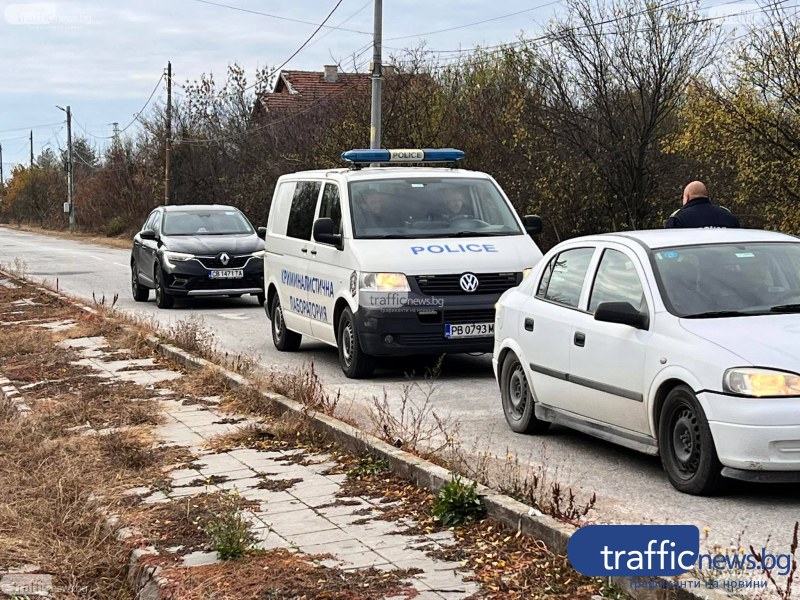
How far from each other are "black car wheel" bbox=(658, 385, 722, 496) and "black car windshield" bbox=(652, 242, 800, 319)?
59cm

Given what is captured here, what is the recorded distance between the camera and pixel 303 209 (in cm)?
1320

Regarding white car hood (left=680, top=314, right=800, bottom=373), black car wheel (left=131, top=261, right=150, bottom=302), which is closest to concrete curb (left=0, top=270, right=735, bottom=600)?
white car hood (left=680, top=314, right=800, bottom=373)

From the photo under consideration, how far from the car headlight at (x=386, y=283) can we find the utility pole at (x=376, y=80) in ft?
51.7

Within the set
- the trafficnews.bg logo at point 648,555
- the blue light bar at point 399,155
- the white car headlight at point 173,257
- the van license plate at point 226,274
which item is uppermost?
the blue light bar at point 399,155

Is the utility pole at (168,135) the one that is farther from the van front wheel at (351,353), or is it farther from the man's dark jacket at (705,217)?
the man's dark jacket at (705,217)

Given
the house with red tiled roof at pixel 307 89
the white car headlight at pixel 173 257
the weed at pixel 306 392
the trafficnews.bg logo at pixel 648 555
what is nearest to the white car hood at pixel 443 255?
the weed at pixel 306 392

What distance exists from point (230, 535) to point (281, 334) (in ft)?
27.8

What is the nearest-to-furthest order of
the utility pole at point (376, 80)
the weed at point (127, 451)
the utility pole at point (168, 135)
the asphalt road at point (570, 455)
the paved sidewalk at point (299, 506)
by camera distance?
the paved sidewalk at point (299, 506)
the asphalt road at point (570, 455)
the weed at point (127, 451)
the utility pole at point (376, 80)
the utility pole at point (168, 135)

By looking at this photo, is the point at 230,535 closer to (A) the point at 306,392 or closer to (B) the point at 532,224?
(A) the point at 306,392

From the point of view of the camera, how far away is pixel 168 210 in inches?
829

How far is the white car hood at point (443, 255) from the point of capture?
11.2 meters

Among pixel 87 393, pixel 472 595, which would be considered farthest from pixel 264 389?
pixel 472 595

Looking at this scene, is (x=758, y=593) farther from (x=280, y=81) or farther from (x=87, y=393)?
(x=280, y=81)

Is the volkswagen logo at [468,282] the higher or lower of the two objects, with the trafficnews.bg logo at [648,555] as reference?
Answer: higher
